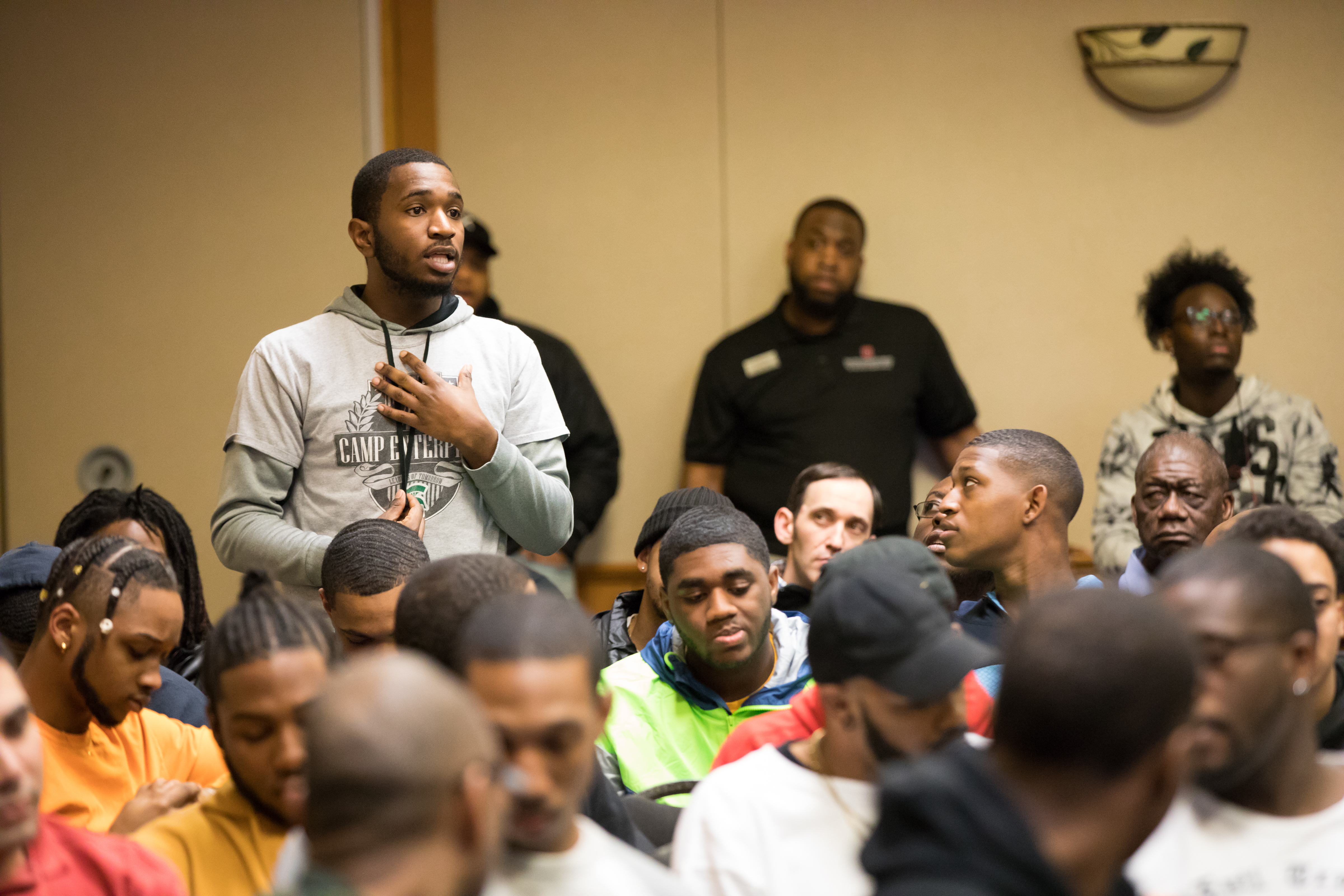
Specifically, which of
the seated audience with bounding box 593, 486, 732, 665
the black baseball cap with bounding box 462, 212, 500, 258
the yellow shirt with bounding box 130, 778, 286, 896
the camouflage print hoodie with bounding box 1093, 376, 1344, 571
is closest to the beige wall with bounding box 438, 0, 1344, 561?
the black baseball cap with bounding box 462, 212, 500, 258

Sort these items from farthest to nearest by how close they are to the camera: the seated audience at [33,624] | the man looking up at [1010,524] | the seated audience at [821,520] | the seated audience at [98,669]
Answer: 1. the seated audience at [821,520]
2. the man looking up at [1010,524]
3. the seated audience at [33,624]
4. the seated audience at [98,669]

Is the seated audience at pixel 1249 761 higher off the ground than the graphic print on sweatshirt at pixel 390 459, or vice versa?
the graphic print on sweatshirt at pixel 390 459

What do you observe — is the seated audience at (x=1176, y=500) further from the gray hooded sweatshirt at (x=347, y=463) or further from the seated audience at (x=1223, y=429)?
the gray hooded sweatshirt at (x=347, y=463)

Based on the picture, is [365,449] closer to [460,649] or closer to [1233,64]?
[460,649]

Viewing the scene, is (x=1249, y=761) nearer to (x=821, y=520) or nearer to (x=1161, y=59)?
(x=821, y=520)

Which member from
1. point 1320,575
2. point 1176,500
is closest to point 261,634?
point 1320,575

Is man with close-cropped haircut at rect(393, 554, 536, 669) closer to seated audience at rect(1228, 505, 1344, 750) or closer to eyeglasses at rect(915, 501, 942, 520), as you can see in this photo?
seated audience at rect(1228, 505, 1344, 750)

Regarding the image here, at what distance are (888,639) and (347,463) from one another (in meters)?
1.15

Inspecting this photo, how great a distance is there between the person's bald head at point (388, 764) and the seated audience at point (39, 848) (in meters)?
0.39

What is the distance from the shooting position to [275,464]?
238cm

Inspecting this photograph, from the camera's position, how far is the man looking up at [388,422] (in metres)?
2.32

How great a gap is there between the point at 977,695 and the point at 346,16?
3.62 meters

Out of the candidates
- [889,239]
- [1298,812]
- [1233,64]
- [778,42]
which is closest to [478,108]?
[778,42]

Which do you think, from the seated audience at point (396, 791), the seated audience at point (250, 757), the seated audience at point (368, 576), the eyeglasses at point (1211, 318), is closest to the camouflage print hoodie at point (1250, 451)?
the eyeglasses at point (1211, 318)
